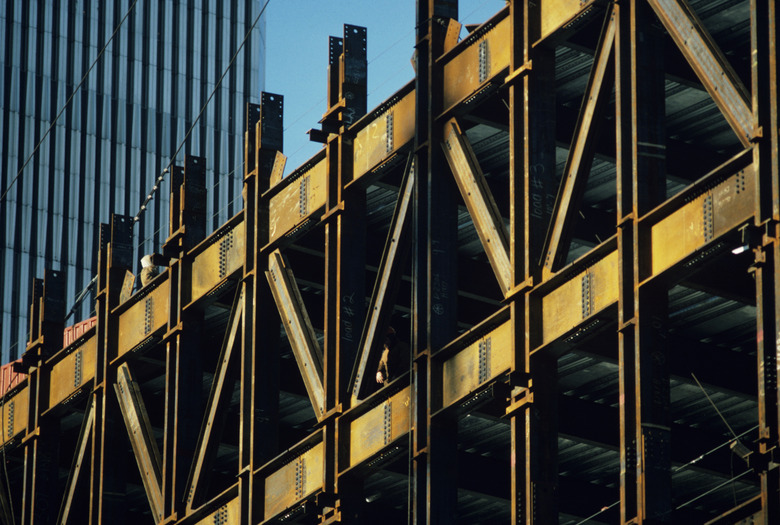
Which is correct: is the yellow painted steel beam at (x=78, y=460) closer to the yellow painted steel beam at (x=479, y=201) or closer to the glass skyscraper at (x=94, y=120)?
the yellow painted steel beam at (x=479, y=201)

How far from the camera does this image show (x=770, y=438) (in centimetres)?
1734

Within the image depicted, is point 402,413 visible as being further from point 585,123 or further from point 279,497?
point 585,123

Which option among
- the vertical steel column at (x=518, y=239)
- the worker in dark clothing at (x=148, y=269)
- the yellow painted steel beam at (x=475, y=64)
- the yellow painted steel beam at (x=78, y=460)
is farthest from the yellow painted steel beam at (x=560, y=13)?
the yellow painted steel beam at (x=78, y=460)

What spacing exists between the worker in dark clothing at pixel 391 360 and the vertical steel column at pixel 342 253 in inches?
17.2

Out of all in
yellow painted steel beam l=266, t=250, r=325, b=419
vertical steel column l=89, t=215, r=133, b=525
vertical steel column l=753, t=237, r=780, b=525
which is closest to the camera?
vertical steel column l=753, t=237, r=780, b=525

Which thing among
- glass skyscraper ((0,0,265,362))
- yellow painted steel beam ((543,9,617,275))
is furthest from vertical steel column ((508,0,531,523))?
glass skyscraper ((0,0,265,362))

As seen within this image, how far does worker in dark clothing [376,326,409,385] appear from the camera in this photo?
25.3 meters


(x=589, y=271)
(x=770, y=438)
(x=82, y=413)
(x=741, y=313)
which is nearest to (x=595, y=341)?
(x=589, y=271)

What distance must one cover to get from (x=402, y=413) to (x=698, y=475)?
8.02m

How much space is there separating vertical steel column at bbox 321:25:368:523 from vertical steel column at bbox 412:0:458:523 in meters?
1.78

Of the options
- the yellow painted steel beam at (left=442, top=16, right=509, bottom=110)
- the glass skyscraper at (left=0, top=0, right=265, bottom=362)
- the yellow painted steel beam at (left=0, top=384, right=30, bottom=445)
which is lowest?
the yellow painted steel beam at (left=442, top=16, right=509, bottom=110)

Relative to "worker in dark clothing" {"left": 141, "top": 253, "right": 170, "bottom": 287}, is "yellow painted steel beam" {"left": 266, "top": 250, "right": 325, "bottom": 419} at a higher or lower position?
lower

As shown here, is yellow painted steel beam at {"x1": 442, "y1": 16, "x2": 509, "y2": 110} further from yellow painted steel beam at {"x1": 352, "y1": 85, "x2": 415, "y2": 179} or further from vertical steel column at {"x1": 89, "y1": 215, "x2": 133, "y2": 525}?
vertical steel column at {"x1": 89, "y1": 215, "x2": 133, "y2": 525}

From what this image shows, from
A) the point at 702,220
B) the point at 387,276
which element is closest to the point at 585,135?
the point at 702,220
